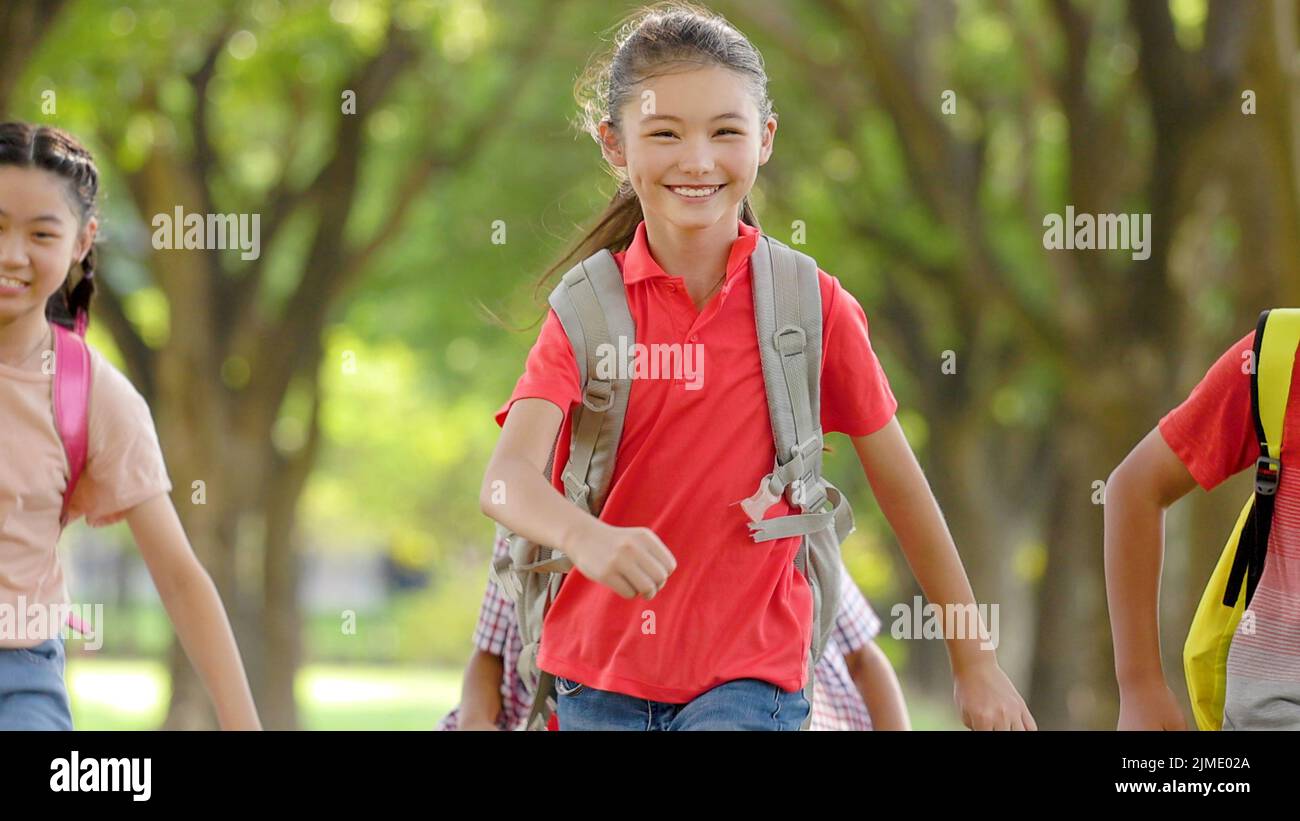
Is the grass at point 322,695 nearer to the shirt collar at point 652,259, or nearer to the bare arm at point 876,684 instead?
the bare arm at point 876,684

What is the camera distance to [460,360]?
20.2 meters

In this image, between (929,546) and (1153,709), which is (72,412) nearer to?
(929,546)

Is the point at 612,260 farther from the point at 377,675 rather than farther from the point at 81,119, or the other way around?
the point at 377,675

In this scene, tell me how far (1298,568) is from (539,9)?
12193mm

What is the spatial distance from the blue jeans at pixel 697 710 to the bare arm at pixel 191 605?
0.71m

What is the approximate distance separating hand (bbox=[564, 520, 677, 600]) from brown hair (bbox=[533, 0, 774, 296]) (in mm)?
1158

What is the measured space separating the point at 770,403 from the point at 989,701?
752 millimetres

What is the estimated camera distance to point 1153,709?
12.4 feet

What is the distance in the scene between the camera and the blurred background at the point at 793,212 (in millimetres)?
10297

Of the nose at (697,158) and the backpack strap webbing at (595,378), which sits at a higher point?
the nose at (697,158)

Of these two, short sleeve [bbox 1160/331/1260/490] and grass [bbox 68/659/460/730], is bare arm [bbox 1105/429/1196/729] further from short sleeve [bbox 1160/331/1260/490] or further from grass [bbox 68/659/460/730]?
→ grass [bbox 68/659/460/730]

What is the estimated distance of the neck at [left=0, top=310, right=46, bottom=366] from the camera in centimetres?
382

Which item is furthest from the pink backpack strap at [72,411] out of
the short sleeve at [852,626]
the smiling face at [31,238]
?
the short sleeve at [852,626]
